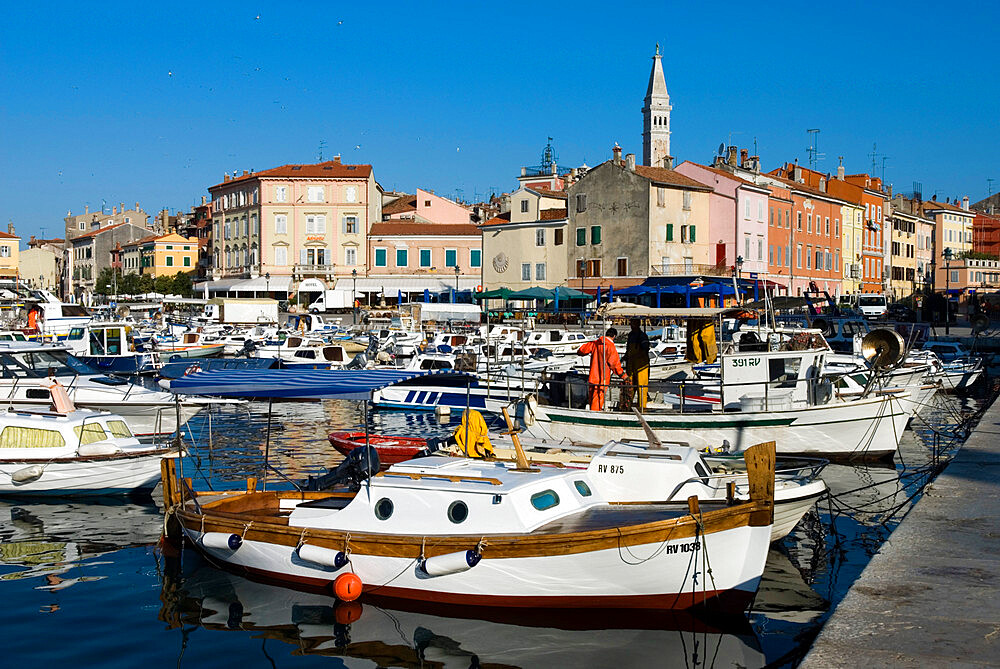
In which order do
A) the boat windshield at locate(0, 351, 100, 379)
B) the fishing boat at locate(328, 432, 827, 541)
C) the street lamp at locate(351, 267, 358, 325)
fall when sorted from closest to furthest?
1. the fishing boat at locate(328, 432, 827, 541)
2. the boat windshield at locate(0, 351, 100, 379)
3. the street lamp at locate(351, 267, 358, 325)


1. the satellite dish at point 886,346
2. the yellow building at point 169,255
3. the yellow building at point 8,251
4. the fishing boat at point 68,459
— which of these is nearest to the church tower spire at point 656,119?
the yellow building at point 169,255

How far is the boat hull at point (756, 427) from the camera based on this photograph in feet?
67.2

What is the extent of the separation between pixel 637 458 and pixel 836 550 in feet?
12.1

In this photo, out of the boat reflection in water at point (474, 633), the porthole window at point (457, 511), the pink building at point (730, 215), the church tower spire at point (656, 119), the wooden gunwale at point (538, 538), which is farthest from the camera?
the church tower spire at point (656, 119)

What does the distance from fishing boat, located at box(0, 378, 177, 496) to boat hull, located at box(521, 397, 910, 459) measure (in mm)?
7454

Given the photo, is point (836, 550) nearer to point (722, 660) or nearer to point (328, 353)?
point (722, 660)

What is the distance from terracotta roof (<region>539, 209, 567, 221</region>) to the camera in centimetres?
7400

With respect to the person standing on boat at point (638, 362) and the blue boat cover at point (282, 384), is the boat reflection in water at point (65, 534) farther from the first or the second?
the person standing on boat at point (638, 362)

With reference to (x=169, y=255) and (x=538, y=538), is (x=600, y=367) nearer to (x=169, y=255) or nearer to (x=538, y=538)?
(x=538, y=538)

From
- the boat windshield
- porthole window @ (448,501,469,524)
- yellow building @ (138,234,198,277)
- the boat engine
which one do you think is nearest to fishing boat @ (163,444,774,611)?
porthole window @ (448,501,469,524)

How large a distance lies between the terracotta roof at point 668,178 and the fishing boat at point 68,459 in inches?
2097

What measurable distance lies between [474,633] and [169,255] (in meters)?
102

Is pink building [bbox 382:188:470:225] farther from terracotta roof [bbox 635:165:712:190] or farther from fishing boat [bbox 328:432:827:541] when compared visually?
fishing boat [bbox 328:432:827:541]

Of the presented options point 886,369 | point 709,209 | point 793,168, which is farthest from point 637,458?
point 793,168
